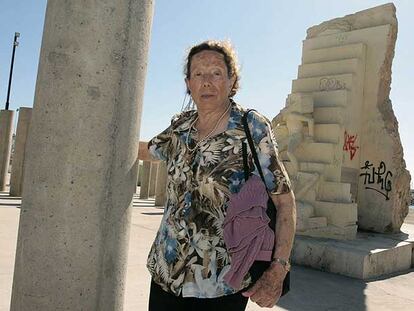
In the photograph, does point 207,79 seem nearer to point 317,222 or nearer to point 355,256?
point 355,256

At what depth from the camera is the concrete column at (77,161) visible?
172 cm

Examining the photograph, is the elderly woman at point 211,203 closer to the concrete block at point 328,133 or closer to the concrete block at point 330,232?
the concrete block at point 330,232

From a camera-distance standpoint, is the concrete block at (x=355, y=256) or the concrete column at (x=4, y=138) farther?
the concrete column at (x=4, y=138)

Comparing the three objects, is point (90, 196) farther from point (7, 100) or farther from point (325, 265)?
point (7, 100)

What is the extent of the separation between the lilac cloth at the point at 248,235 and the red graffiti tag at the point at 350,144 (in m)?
5.82

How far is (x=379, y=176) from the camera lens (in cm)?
736

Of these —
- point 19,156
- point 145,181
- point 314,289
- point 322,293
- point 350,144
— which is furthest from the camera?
point 145,181

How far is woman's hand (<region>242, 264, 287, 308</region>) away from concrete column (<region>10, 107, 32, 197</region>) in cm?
Result: 1108

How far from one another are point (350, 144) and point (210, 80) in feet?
19.4

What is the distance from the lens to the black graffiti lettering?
287 inches

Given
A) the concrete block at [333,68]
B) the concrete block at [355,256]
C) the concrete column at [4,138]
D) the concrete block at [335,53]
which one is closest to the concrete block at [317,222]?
the concrete block at [355,256]

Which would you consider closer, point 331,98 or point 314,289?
point 314,289

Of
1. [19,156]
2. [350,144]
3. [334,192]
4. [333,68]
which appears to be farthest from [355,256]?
[19,156]

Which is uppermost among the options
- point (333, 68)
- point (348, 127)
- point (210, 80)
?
point (333, 68)
